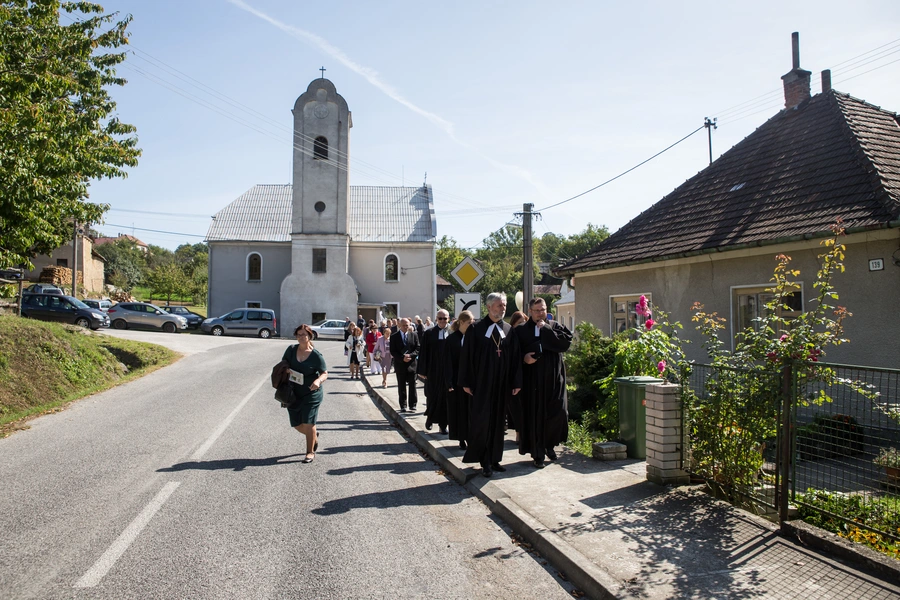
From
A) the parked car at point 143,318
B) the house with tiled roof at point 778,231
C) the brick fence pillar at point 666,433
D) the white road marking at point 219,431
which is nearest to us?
the brick fence pillar at point 666,433

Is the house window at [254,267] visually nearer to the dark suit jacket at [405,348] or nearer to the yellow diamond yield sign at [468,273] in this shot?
the dark suit jacket at [405,348]

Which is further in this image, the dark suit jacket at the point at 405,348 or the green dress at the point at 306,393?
the dark suit jacket at the point at 405,348

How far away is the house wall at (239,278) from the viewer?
44.9m

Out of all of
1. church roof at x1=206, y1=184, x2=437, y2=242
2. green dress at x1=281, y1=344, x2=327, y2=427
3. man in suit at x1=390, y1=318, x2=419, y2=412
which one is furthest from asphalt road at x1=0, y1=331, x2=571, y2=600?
church roof at x1=206, y1=184, x2=437, y2=242

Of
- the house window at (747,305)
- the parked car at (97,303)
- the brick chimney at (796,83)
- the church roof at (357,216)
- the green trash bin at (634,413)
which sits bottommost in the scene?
the green trash bin at (634,413)

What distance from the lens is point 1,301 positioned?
67.5ft

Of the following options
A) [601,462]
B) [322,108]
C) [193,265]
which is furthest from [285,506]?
[193,265]

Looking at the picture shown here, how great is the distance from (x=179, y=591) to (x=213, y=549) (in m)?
0.78

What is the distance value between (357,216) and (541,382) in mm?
41337

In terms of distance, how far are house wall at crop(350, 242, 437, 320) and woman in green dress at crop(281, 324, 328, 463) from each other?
3713 centimetres

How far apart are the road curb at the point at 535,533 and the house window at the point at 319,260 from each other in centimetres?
3438

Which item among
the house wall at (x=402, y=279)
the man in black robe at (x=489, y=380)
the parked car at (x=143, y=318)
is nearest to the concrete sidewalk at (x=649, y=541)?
the man in black robe at (x=489, y=380)

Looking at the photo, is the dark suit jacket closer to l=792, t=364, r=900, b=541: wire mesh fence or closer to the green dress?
the green dress

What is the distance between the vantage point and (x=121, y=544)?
198 inches
